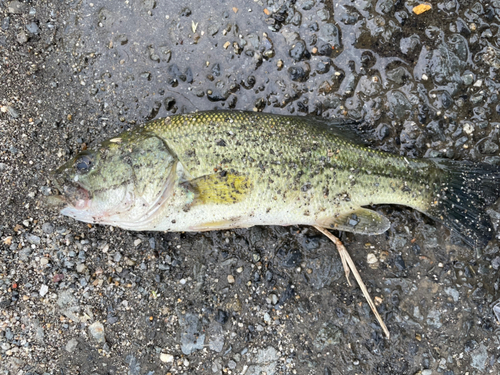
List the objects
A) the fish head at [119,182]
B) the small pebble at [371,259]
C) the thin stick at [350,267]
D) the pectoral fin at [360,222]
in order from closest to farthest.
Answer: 1. the fish head at [119,182]
2. the pectoral fin at [360,222]
3. the thin stick at [350,267]
4. the small pebble at [371,259]

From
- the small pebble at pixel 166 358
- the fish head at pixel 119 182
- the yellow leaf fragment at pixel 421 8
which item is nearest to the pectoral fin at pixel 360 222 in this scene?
the fish head at pixel 119 182

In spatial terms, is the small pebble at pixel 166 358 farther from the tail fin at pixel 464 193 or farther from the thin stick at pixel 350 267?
the tail fin at pixel 464 193

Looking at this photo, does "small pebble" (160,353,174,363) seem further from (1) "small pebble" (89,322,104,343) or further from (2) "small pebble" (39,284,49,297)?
(2) "small pebble" (39,284,49,297)

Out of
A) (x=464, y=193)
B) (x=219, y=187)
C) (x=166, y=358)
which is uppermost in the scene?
(x=219, y=187)

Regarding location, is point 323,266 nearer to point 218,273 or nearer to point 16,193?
point 218,273

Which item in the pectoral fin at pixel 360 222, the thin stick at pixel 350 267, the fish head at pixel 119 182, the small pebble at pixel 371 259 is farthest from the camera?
the small pebble at pixel 371 259

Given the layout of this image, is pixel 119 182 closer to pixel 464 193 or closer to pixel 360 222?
pixel 360 222

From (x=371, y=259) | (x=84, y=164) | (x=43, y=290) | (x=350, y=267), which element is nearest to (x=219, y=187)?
(x=84, y=164)

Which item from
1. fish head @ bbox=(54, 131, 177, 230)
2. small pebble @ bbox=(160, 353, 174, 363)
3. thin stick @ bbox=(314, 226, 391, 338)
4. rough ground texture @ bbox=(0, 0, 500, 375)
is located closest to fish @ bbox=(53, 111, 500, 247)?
fish head @ bbox=(54, 131, 177, 230)
